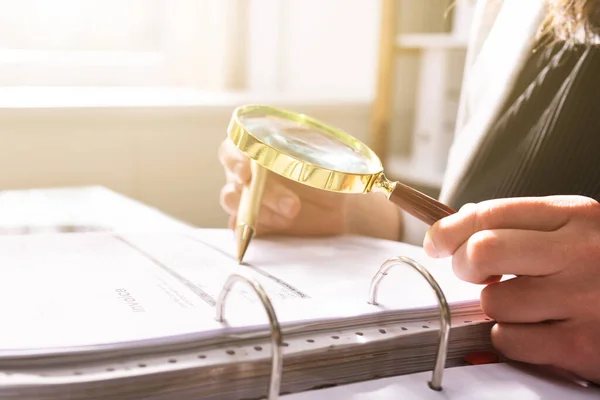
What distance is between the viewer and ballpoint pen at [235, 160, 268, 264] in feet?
1.95

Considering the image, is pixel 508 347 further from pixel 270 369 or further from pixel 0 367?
pixel 0 367

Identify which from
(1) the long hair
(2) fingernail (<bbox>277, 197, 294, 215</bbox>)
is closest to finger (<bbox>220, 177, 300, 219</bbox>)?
(2) fingernail (<bbox>277, 197, 294, 215</bbox>)

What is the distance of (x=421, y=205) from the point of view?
464mm

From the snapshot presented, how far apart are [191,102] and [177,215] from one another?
0.76 ft

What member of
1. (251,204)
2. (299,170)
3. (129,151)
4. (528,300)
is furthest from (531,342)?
(129,151)

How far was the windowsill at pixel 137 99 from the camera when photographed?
125 cm

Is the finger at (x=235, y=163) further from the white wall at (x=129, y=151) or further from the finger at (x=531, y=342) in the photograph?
the white wall at (x=129, y=151)

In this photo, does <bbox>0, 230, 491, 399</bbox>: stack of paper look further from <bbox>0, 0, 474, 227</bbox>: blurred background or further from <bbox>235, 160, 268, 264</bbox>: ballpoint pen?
<bbox>0, 0, 474, 227</bbox>: blurred background

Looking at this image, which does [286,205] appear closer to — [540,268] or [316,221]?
[316,221]

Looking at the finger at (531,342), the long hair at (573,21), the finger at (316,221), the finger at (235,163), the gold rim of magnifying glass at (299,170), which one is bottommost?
the finger at (316,221)

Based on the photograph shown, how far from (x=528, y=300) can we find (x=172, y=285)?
0.24 meters

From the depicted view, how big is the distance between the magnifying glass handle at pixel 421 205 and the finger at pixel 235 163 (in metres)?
0.22

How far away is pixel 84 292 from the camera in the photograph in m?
0.45

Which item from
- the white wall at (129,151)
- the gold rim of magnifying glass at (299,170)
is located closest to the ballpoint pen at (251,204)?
the gold rim of magnifying glass at (299,170)
